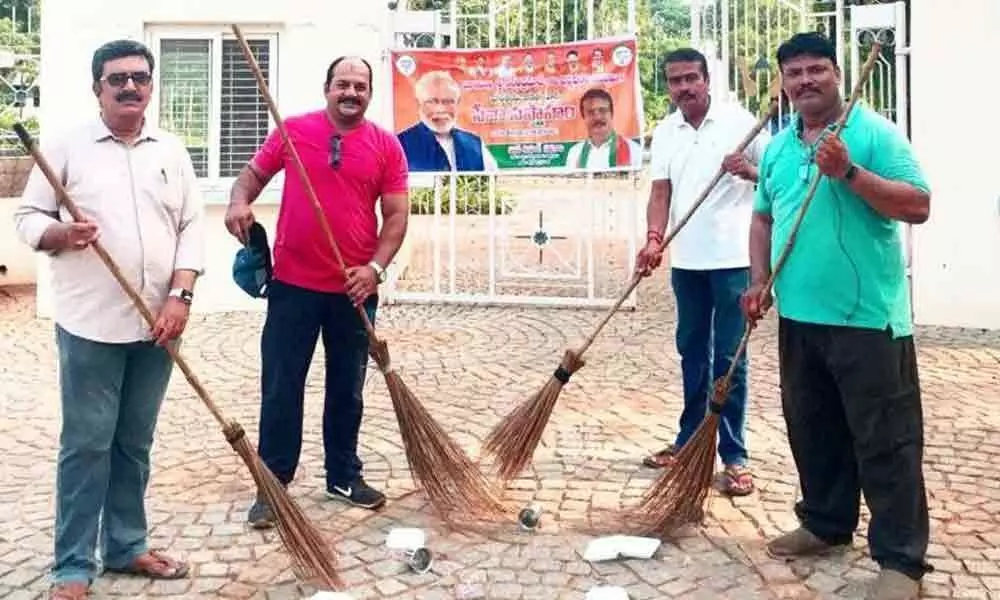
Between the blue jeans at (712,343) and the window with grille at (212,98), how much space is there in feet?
18.5

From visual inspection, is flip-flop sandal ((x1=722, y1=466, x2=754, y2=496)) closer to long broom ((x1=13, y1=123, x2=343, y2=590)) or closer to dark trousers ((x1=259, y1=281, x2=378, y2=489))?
dark trousers ((x1=259, y1=281, x2=378, y2=489))

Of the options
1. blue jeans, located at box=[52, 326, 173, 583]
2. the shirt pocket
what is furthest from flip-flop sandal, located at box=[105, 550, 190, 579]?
the shirt pocket

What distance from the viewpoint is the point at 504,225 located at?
11.4 meters

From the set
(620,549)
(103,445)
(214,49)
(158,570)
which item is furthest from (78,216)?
(214,49)

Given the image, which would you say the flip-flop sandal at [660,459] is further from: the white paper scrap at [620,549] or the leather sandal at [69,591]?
the leather sandal at [69,591]

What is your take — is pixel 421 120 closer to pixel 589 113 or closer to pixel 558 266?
pixel 589 113

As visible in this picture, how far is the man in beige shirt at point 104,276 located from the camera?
11.1 feet

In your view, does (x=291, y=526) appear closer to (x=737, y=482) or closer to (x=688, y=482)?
(x=688, y=482)

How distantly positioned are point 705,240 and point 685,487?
116cm

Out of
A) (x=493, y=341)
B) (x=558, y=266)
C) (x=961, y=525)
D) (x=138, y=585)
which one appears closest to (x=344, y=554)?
(x=138, y=585)

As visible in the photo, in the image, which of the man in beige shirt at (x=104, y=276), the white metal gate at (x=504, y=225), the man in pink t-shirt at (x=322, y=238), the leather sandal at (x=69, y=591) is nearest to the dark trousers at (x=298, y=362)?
the man in pink t-shirt at (x=322, y=238)

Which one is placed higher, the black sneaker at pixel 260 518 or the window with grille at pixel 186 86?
the window with grille at pixel 186 86

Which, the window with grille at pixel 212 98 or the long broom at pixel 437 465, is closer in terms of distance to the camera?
the long broom at pixel 437 465

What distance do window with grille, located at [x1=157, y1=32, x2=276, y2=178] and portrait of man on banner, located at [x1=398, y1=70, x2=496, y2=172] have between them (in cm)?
138
